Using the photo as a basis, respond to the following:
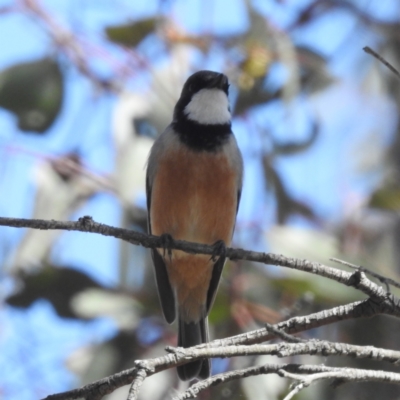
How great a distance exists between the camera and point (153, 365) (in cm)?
181

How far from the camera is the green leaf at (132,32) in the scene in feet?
16.5

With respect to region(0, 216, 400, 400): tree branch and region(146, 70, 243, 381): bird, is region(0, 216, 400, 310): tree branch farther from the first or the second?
region(146, 70, 243, 381): bird

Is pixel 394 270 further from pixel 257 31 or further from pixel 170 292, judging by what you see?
pixel 257 31

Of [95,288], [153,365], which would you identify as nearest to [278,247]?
[95,288]

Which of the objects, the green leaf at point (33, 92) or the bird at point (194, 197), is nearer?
the bird at point (194, 197)

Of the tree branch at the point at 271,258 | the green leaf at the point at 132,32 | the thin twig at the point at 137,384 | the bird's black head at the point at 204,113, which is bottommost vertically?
the thin twig at the point at 137,384

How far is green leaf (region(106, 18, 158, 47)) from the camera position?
5.02 meters

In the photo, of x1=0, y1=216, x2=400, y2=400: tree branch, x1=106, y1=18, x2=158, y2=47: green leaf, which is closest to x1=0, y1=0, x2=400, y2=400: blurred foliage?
x1=106, y1=18, x2=158, y2=47: green leaf

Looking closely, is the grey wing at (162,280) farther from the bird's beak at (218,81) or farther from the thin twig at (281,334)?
the thin twig at (281,334)

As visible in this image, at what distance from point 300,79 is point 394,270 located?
5.36ft

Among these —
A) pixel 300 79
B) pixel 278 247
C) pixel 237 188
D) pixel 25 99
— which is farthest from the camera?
pixel 300 79

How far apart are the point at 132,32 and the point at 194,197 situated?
1.84 meters

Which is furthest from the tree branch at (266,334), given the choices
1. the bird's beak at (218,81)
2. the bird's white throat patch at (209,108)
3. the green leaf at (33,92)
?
the green leaf at (33,92)

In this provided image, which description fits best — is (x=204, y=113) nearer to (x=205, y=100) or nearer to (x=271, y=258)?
(x=205, y=100)
